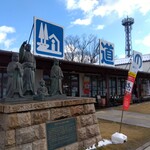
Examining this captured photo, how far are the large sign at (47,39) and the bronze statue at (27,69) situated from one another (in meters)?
5.53

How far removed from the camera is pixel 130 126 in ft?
34.5

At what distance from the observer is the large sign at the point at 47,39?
11.7m

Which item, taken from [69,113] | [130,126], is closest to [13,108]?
[69,113]

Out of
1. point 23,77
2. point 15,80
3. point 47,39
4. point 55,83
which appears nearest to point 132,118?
point 47,39

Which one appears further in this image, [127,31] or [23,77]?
[127,31]

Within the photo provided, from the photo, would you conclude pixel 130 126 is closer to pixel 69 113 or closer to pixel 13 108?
pixel 69 113

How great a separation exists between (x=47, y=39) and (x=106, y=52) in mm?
7427

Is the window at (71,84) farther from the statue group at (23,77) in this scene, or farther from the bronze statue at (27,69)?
the bronze statue at (27,69)

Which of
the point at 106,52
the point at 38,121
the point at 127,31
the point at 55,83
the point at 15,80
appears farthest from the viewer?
the point at 127,31

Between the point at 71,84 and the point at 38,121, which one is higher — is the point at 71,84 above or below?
above

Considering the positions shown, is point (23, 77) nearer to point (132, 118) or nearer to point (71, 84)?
point (132, 118)

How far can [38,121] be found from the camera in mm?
5426

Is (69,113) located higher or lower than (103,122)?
higher

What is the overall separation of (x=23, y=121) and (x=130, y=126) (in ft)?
21.6
